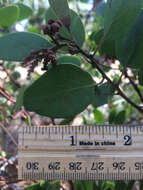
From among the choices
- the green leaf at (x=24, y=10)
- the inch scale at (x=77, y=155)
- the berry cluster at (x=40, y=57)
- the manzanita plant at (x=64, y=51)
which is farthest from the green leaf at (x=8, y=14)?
the inch scale at (x=77, y=155)

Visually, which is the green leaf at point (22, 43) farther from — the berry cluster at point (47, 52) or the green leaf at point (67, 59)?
the green leaf at point (67, 59)

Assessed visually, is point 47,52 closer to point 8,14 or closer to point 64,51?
point 64,51

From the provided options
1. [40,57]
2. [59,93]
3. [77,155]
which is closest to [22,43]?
[40,57]

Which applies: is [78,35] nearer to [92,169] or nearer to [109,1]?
[109,1]

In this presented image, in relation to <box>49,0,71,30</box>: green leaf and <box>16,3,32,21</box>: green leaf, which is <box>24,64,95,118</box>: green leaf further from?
<box>16,3,32,21</box>: green leaf

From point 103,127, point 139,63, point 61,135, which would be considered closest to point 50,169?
point 61,135

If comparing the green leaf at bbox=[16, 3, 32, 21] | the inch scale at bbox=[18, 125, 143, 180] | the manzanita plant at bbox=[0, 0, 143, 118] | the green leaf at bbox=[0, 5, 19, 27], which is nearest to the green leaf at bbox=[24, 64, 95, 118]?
the manzanita plant at bbox=[0, 0, 143, 118]
